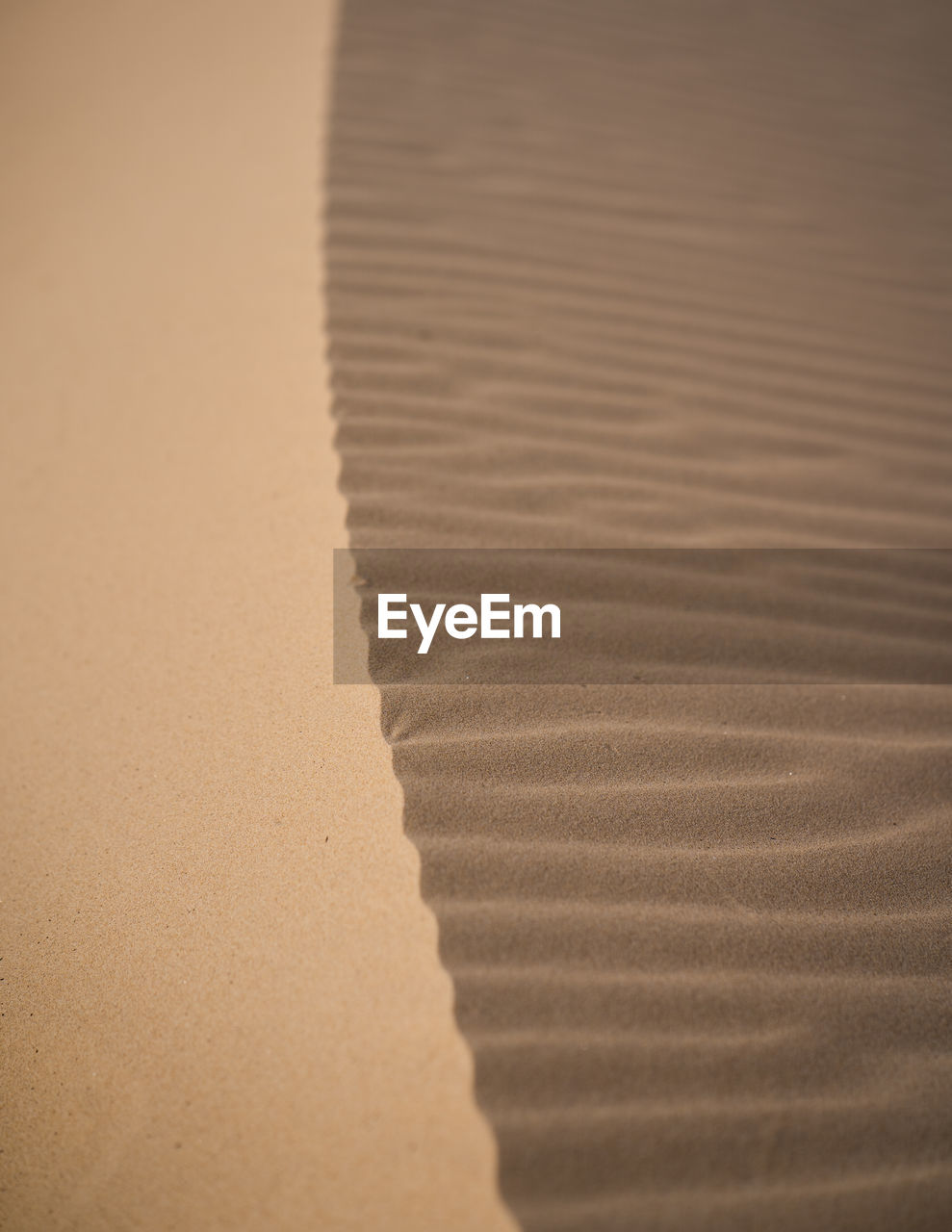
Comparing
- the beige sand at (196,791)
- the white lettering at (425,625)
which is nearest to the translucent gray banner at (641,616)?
the white lettering at (425,625)

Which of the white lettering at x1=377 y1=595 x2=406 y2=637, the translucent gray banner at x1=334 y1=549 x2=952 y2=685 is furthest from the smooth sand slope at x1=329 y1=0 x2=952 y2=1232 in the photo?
the white lettering at x1=377 y1=595 x2=406 y2=637

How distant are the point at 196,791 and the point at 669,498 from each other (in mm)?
1381

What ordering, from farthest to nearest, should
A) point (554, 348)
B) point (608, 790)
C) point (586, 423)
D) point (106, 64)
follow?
point (106, 64)
point (554, 348)
point (586, 423)
point (608, 790)

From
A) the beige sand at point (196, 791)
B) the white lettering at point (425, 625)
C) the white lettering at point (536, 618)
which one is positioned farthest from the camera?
the white lettering at point (536, 618)

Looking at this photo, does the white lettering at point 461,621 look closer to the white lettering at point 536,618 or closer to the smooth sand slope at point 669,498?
the white lettering at point 536,618

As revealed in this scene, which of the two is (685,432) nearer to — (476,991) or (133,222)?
(476,991)

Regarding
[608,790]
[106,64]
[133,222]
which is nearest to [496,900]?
[608,790]

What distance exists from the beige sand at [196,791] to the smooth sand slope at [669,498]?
12 cm

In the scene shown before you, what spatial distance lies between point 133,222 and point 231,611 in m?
2.02

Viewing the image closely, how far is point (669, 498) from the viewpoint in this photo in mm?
2594

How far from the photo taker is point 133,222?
11.6ft

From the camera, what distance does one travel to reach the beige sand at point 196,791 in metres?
1.44

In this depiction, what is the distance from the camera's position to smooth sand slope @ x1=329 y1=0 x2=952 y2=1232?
57.8 inches

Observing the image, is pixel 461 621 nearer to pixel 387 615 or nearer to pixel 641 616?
pixel 387 615
